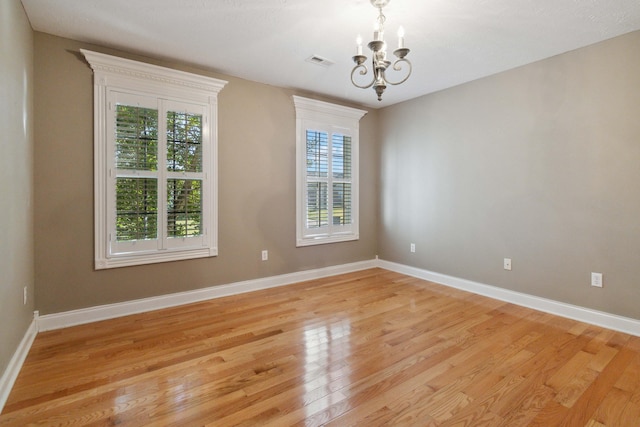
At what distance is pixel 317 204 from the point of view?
14.2 ft

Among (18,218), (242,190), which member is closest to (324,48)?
(242,190)

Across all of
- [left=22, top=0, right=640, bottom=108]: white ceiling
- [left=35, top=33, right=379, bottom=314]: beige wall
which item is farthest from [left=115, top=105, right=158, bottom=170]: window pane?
[left=22, top=0, right=640, bottom=108]: white ceiling

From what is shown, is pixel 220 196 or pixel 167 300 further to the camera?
pixel 220 196

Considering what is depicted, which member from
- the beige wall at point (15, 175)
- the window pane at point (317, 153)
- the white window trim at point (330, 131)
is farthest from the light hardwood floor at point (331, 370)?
the window pane at point (317, 153)

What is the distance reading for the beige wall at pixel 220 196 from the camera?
2.66 metres

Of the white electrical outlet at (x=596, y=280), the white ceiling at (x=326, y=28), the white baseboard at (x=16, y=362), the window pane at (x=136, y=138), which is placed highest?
the white ceiling at (x=326, y=28)

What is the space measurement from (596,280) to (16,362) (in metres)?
4.57

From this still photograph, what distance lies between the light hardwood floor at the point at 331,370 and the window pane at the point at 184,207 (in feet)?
2.66

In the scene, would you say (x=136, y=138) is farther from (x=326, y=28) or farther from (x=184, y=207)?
(x=326, y=28)

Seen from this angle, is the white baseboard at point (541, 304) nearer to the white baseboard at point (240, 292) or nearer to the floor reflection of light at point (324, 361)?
the white baseboard at point (240, 292)

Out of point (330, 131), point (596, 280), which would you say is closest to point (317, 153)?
point (330, 131)

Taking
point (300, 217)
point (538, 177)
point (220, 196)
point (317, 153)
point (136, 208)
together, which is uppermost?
point (317, 153)

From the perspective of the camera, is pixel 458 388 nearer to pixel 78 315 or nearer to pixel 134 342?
pixel 134 342

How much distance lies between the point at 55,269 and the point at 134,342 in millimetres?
1024
